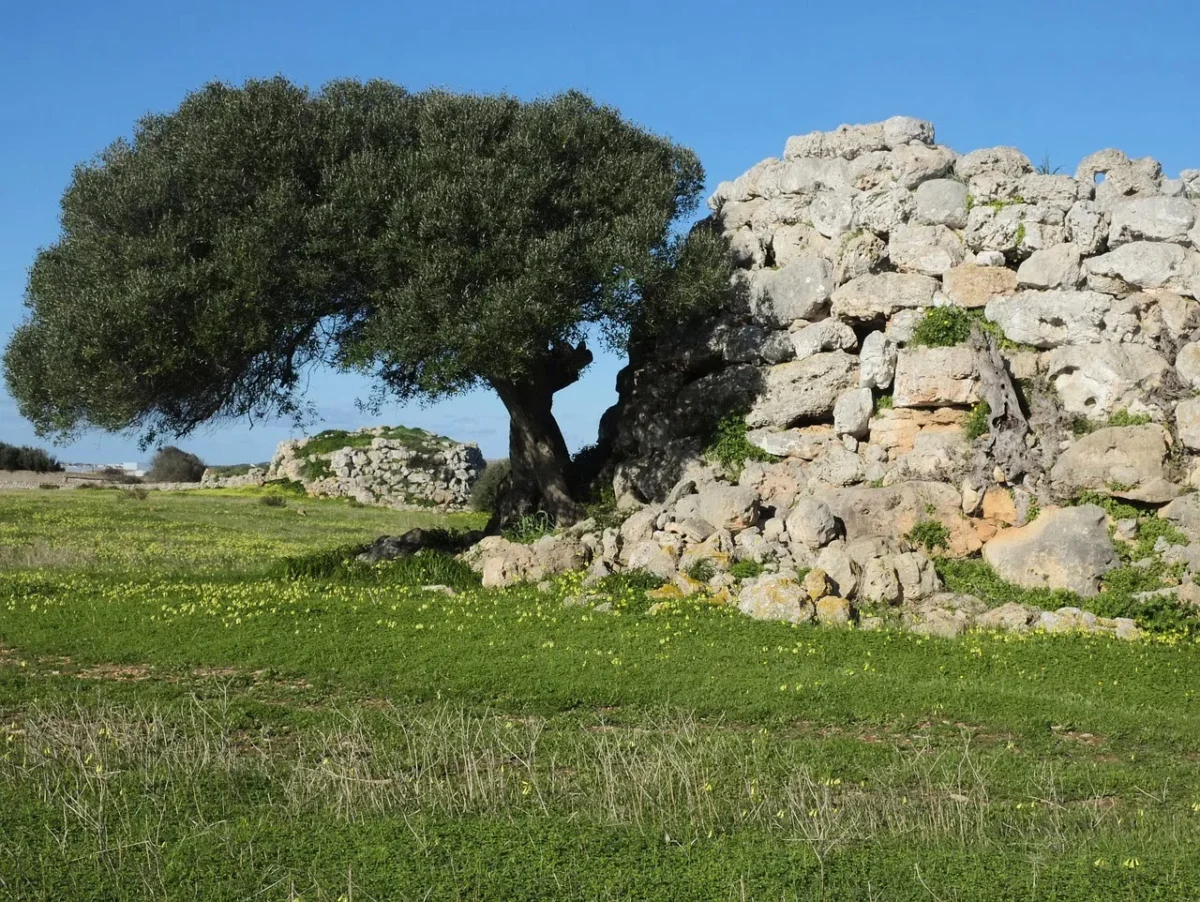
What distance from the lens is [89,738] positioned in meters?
9.97

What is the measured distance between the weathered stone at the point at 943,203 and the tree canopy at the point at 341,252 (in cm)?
380

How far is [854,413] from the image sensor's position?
69.4 feet

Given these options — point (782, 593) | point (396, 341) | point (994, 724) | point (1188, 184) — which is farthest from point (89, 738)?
point (1188, 184)

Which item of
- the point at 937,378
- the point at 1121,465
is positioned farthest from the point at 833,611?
the point at 937,378

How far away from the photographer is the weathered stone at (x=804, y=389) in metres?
21.7

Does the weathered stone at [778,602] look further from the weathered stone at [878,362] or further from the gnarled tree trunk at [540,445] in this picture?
the gnarled tree trunk at [540,445]

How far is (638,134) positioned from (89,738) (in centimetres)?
1699

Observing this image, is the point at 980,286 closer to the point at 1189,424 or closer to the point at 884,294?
the point at 884,294

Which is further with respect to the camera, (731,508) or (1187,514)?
(731,508)

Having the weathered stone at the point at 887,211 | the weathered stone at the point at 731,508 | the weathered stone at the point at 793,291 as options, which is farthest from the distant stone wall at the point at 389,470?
the weathered stone at the point at 731,508

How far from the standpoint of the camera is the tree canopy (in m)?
20.2

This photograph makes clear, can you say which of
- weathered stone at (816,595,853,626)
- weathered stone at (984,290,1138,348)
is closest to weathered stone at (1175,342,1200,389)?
weathered stone at (984,290,1138,348)

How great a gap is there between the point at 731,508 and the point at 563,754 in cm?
1010

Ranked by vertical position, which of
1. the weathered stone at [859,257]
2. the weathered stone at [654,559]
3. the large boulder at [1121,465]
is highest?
the weathered stone at [859,257]
